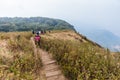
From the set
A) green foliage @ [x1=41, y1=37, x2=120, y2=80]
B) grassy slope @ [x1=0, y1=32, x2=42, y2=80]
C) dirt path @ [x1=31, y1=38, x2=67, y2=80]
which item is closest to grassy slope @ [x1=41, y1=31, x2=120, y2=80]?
green foliage @ [x1=41, y1=37, x2=120, y2=80]

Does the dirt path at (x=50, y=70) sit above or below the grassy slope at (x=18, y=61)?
below

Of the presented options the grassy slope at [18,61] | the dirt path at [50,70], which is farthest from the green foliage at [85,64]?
the grassy slope at [18,61]

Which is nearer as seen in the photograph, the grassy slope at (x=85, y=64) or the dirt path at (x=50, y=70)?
the grassy slope at (x=85, y=64)

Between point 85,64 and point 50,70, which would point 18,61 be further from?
point 85,64

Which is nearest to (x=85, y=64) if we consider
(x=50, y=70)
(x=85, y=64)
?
(x=85, y=64)

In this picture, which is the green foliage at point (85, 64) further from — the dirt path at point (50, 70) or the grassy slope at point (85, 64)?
the dirt path at point (50, 70)

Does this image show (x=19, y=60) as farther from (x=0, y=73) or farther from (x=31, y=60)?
(x=0, y=73)

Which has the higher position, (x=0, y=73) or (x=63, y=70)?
(x=0, y=73)

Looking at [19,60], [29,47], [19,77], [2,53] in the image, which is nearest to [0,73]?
[19,77]

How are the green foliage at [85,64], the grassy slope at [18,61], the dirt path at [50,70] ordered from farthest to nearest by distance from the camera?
the dirt path at [50,70] → the green foliage at [85,64] → the grassy slope at [18,61]

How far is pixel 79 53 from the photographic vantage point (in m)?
19.9

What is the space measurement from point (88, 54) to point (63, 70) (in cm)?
203

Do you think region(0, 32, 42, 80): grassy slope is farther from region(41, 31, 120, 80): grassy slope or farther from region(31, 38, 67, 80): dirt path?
region(41, 31, 120, 80): grassy slope

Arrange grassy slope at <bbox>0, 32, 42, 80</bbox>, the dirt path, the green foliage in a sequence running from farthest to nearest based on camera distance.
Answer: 1. the dirt path
2. the green foliage
3. grassy slope at <bbox>0, 32, 42, 80</bbox>
